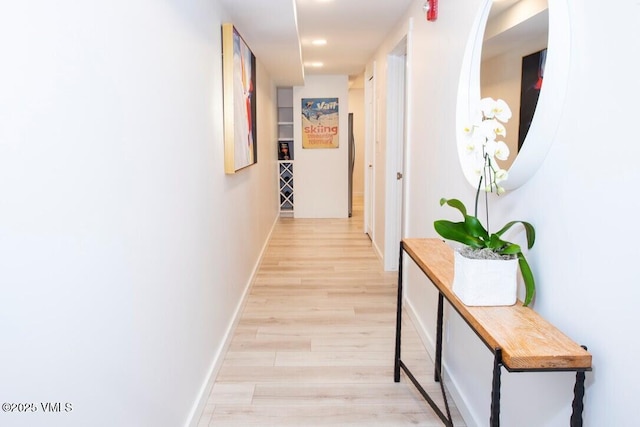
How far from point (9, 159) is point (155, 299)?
2.76 ft

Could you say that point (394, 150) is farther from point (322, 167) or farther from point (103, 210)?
point (103, 210)

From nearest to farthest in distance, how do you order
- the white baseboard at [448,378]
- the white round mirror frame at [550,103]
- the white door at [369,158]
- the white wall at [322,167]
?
the white round mirror frame at [550,103], the white baseboard at [448,378], the white door at [369,158], the white wall at [322,167]

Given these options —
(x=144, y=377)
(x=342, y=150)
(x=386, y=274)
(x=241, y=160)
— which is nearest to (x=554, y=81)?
(x=144, y=377)

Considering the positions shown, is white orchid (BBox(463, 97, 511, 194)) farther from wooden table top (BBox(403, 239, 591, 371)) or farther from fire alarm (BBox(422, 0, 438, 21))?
fire alarm (BBox(422, 0, 438, 21))

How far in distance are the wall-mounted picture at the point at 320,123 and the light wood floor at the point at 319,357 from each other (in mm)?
3276

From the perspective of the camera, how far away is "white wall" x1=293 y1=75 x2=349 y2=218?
7418 millimetres

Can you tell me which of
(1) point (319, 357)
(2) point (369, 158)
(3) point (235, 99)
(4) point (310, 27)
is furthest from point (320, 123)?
(1) point (319, 357)

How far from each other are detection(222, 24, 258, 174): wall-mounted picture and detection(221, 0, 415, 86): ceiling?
190 mm

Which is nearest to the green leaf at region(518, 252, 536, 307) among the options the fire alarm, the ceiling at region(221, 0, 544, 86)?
the ceiling at region(221, 0, 544, 86)

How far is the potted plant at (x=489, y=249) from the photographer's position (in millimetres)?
1369

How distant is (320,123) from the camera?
7480 mm

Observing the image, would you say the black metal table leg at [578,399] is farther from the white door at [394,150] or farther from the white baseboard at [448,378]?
the white door at [394,150]

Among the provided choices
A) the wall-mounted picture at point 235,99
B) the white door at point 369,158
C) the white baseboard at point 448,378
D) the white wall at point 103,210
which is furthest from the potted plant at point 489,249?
the white door at point 369,158

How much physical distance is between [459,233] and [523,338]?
1.42 feet
